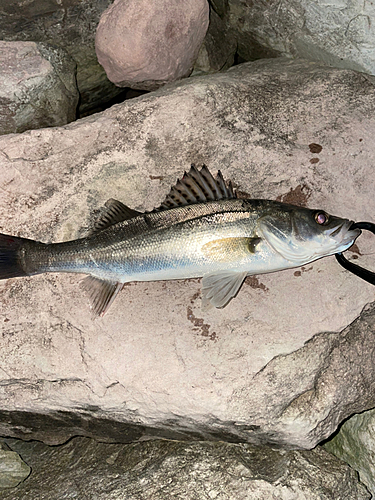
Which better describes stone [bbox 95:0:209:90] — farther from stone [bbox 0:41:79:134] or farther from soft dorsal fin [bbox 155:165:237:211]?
soft dorsal fin [bbox 155:165:237:211]

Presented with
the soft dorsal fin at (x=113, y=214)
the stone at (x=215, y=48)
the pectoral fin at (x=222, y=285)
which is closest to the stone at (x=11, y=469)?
the soft dorsal fin at (x=113, y=214)

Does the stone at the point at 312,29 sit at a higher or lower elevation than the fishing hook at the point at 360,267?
higher

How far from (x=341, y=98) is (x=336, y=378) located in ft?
8.38

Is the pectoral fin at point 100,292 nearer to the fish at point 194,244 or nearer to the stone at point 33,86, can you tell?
the fish at point 194,244

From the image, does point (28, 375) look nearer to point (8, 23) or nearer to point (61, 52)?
point (61, 52)

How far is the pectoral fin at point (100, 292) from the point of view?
174 inches

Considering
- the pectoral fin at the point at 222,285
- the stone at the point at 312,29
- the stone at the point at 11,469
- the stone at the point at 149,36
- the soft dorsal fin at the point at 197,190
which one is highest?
the stone at the point at 312,29

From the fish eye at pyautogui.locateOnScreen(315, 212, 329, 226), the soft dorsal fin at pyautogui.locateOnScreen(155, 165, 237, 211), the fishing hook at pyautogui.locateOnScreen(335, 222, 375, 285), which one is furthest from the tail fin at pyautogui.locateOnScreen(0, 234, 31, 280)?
the fishing hook at pyautogui.locateOnScreen(335, 222, 375, 285)

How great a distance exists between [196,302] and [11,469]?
2499mm

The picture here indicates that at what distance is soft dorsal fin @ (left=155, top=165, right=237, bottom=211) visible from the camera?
4234 millimetres

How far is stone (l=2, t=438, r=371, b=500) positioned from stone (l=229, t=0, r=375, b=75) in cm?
403

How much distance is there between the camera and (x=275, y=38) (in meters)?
6.10

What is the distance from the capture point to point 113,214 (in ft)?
14.5

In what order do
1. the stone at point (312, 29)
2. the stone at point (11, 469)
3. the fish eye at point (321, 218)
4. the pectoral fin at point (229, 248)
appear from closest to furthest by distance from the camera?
the fish eye at point (321, 218)
the pectoral fin at point (229, 248)
the stone at point (11, 469)
the stone at point (312, 29)
